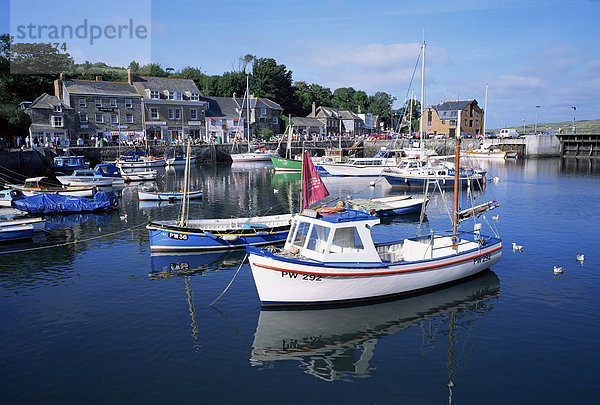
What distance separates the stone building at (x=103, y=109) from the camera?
82875 millimetres

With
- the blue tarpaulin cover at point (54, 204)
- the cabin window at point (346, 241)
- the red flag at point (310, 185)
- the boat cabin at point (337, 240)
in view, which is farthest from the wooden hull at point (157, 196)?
the cabin window at point (346, 241)

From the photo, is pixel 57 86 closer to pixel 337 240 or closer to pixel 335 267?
pixel 337 240

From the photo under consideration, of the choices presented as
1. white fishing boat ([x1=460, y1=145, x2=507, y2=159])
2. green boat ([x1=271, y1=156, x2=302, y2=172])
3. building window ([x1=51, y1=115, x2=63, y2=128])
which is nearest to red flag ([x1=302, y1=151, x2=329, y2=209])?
green boat ([x1=271, y1=156, x2=302, y2=172])

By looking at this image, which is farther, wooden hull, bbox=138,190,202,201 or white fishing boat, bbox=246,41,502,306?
wooden hull, bbox=138,190,202,201

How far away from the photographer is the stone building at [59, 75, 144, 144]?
82875mm

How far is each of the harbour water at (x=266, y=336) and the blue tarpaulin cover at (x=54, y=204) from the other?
11042 millimetres

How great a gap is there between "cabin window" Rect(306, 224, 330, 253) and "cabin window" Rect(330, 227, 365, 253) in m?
0.40

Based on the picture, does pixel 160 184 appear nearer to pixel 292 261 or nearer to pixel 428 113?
pixel 292 261

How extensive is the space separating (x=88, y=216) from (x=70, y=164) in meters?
24.9

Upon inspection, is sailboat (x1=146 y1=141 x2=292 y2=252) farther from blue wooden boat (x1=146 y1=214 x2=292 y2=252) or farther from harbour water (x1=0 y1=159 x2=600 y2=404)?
harbour water (x1=0 y1=159 x2=600 y2=404)

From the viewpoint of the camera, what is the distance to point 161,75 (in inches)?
5044

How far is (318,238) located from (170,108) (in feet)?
273

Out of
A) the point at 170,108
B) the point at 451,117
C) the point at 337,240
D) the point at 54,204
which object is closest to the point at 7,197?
the point at 54,204

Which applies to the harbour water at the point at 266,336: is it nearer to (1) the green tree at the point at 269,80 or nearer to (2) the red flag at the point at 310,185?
(2) the red flag at the point at 310,185
